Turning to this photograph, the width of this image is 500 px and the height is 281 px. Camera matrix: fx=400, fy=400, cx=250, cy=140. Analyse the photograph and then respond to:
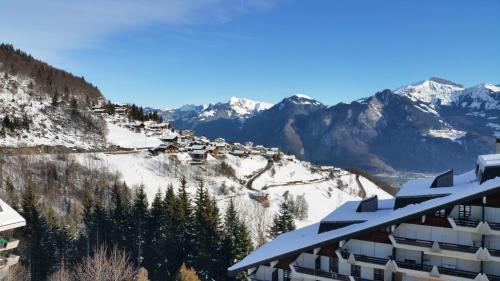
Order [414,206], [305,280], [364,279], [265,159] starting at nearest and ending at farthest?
[414,206]
[364,279]
[305,280]
[265,159]

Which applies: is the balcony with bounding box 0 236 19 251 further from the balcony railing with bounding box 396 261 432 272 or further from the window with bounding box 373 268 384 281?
the balcony railing with bounding box 396 261 432 272

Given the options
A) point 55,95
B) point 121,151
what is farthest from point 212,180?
point 55,95

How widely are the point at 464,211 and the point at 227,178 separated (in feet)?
356

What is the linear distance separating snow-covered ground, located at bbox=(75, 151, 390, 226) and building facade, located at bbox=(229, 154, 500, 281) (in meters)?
74.0

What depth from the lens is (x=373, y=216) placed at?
29.4 m

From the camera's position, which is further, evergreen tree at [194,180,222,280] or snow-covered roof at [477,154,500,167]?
evergreen tree at [194,180,222,280]

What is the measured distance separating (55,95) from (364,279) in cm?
16641

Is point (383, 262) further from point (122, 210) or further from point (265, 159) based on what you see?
point (265, 159)

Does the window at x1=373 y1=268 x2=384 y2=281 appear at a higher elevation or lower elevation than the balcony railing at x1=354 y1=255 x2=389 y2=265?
lower

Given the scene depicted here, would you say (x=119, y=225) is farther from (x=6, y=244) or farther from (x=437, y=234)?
(x=437, y=234)

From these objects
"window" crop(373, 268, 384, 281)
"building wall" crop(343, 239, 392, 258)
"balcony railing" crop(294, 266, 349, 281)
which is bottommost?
"balcony railing" crop(294, 266, 349, 281)

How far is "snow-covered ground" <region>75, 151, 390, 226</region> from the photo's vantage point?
115 meters

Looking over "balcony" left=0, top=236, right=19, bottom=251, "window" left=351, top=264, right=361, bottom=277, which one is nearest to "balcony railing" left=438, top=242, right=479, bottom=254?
"window" left=351, top=264, right=361, bottom=277

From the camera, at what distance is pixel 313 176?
571 ft
